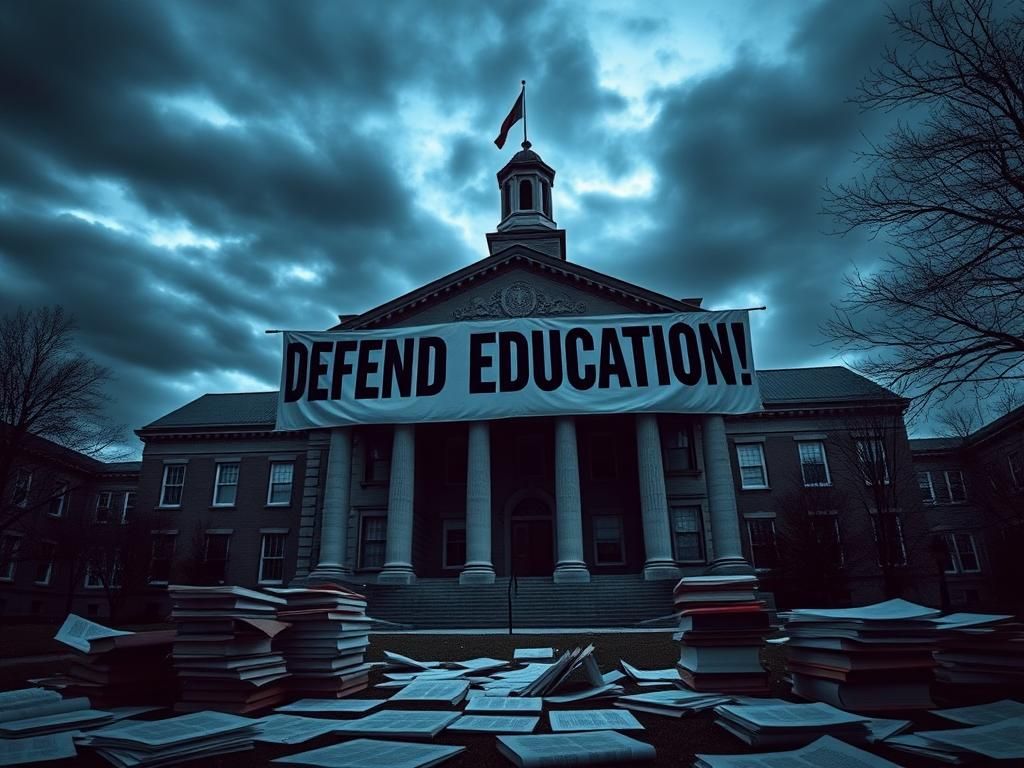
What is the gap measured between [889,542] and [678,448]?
916 centimetres

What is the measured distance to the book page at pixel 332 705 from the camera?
16.4 ft

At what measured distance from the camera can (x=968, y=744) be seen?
337cm

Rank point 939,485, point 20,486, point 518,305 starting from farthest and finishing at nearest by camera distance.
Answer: point 939,485 → point 518,305 → point 20,486

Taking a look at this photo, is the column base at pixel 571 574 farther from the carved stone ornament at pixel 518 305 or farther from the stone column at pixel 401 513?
the carved stone ornament at pixel 518 305

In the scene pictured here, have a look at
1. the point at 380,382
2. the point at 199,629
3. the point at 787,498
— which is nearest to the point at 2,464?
the point at 380,382

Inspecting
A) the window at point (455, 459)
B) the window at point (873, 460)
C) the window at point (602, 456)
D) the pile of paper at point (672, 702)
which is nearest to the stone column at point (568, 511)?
the window at point (602, 456)

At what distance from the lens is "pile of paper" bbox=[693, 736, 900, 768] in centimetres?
311

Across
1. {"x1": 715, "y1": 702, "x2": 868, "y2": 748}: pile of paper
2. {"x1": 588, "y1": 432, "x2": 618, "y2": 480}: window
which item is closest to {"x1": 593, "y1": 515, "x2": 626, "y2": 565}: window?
{"x1": 588, "y1": 432, "x2": 618, "y2": 480}: window

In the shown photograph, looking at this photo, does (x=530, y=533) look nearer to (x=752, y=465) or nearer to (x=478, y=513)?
(x=478, y=513)

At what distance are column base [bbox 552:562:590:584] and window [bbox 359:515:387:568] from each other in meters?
9.19

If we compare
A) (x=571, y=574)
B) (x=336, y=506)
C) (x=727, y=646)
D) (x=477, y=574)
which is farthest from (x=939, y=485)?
(x=727, y=646)

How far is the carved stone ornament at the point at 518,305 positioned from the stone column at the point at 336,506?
7644mm

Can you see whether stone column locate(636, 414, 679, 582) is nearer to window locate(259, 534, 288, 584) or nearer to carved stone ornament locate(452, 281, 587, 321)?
carved stone ornament locate(452, 281, 587, 321)

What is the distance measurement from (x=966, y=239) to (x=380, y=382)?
20.2 meters
